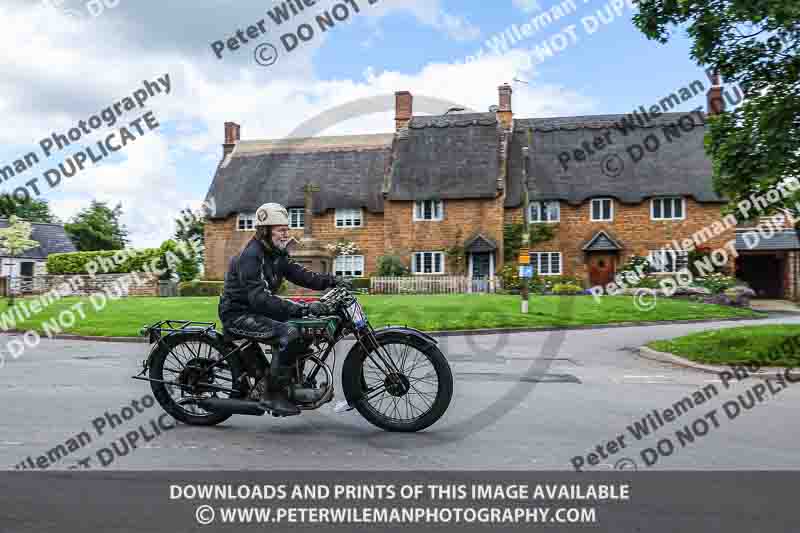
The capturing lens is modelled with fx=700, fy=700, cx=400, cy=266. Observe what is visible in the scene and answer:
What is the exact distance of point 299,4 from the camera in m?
17.9

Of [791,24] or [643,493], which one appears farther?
[791,24]

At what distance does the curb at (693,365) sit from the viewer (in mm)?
11258

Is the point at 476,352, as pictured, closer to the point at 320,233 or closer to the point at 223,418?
the point at 223,418

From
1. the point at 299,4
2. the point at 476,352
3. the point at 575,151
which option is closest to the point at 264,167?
the point at 575,151

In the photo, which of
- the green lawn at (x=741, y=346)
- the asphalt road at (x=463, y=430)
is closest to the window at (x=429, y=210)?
the green lawn at (x=741, y=346)

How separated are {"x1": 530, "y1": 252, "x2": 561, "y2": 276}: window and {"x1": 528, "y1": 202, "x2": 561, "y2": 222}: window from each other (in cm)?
204

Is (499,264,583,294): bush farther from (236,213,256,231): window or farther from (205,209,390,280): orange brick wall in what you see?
(236,213,256,231): window

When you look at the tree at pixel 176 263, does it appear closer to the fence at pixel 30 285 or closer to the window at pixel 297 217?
the fence at pixel 30 285

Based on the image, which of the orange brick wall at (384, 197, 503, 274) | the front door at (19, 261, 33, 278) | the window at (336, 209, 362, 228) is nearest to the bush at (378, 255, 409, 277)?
the orange brick wall at (384, 197, 503, 274)

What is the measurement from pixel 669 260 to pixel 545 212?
24.4ft

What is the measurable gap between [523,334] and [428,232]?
77.9 ft

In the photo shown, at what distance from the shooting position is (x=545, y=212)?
136 ft

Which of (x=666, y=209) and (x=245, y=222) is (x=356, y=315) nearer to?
(x=666, y=209)

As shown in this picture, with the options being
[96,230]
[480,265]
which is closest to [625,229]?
[480,265]
